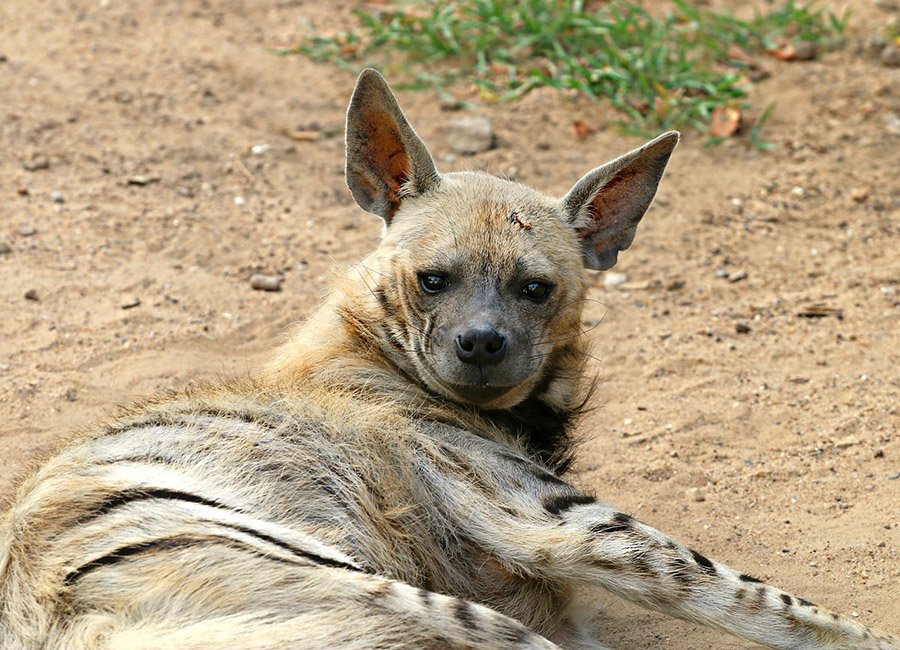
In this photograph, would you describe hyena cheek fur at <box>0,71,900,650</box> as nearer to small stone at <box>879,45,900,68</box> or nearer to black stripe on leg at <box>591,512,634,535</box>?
black stripe on leg at <box>591,512,634,535</box>

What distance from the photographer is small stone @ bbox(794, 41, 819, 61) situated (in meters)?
8.62

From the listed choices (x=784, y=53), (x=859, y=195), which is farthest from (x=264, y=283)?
(x=784, y=53)

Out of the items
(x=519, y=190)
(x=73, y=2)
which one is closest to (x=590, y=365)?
(x=519, y=190)

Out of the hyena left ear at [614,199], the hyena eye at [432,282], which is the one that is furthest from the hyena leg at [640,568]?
the hyena left ear at [614,199]

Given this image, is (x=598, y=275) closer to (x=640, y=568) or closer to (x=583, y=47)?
(x=583, y=47)

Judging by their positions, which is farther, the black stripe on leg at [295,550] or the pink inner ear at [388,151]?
the pink inner ear at [388,151]

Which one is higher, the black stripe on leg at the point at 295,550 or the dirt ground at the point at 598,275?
the black stripe on leg at the point at 295,550

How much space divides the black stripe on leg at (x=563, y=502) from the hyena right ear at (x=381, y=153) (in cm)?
141

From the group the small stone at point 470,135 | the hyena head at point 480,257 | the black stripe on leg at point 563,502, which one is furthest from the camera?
the small stone at point 470,135

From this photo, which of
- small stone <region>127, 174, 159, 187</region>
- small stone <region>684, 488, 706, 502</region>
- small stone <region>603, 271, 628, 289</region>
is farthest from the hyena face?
small stone <region>127, 174, 159, 187</region>

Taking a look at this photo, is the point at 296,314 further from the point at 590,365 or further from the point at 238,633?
the point at 238,633

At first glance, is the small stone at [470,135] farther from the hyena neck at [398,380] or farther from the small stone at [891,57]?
the hyena neck at [398,380]

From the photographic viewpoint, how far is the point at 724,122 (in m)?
8.04

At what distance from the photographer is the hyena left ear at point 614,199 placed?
4762 mm
